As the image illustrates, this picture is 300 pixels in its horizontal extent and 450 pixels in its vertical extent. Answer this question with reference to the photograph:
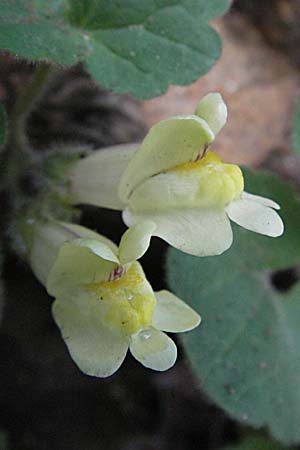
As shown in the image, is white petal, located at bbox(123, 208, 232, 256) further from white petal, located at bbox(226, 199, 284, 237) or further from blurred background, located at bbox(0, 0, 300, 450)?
blurred background, located at bbox(0, 0, 300, 450)

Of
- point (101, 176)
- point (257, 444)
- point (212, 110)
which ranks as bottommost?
point (257, 444)

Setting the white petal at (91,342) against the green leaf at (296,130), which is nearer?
the white petal at (91,342)

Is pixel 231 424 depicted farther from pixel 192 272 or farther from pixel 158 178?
pixel 158 178

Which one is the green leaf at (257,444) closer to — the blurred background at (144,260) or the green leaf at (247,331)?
the blurred background at (144,260)

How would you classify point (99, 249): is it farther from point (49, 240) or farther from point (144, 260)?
point (144, 260)

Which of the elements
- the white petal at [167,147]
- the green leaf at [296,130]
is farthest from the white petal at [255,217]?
the green leaf at [296,130]

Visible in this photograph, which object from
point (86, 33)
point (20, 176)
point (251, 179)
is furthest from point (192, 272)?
point (86, 33)

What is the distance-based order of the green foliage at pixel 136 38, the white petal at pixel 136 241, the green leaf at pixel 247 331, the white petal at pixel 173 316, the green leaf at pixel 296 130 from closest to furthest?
the white petal at pixel 136 241, the white petal at pixel 173 316, the green foliage at pixel 136 38, the green leaf at pixel 247 331, the green leaf at pixel 296 130

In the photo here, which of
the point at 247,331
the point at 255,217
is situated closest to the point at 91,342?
the point at 255,217
